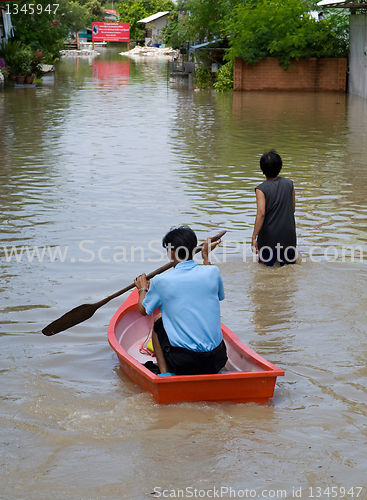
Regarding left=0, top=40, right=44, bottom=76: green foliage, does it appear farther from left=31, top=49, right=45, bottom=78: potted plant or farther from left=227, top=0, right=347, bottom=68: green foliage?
left=227, top=0, right=347, bottom=68: green foliage

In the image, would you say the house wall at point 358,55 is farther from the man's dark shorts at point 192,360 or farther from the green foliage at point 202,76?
the man's dark shorts at point 192,360

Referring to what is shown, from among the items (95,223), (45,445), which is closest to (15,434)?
(45,445)

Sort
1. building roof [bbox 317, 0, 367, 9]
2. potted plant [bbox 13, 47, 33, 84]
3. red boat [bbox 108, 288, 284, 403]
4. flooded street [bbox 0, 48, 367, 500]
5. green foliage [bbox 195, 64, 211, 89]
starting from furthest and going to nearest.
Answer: green foliage [bbox 195, 64, 211, 89] → potted plant [bbox 13, 47, 33, 84] → building roof [bbox 317, 0, 367, 9] → red boat [bbox 108, 288, 284, 403] → flooded street [bbox 0, 48, 367, 500]

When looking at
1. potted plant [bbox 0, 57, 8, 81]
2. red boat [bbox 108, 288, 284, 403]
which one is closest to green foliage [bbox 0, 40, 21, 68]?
potted plant [bbox 0, 57, 8, 81]

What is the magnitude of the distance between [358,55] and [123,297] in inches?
869

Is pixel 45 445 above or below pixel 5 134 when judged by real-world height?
below

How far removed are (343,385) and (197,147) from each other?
34.4 feet

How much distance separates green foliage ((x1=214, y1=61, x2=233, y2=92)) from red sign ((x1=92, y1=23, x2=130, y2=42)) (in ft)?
186

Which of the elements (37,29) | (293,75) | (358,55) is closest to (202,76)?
(293,75)

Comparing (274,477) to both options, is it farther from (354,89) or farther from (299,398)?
(354,89)

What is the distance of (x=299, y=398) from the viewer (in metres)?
4.36

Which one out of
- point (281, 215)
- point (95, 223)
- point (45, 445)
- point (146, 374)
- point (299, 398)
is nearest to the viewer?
point (45, 445)

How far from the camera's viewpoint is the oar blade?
522 cm

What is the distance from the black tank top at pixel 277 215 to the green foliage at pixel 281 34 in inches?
873
